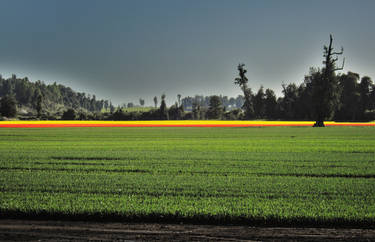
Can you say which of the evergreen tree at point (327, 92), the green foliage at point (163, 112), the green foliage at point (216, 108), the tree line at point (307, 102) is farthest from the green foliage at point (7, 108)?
the evergreen tree at point (327, 92)

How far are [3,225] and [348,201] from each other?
1004 cm

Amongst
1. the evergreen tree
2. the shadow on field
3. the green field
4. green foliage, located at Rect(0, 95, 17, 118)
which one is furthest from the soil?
green foliage, located at Rect(0, 95, 17, 118)

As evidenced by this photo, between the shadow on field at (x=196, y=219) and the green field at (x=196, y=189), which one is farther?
the green field at (x=196, y=189)

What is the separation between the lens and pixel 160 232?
695 cm

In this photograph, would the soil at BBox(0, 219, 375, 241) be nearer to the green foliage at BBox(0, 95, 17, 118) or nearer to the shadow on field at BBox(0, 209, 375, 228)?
the shadow on field at BBox(0, 209, 375, 228)

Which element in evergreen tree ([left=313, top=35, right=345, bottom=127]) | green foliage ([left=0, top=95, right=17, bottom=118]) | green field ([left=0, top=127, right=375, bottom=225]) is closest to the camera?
green field ([left=0, top=127, right=375, bottom=225])

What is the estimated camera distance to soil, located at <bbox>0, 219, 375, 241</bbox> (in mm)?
6598

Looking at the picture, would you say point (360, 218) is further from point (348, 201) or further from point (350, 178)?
point (350, 178)

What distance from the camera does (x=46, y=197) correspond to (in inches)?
366

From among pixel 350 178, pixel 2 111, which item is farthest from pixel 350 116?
pixel 2 111

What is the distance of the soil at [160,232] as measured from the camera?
21.6 ft

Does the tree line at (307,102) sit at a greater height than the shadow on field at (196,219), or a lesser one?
greater

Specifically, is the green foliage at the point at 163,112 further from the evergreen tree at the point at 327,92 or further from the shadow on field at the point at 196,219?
the shadow on field at the point at 196,219

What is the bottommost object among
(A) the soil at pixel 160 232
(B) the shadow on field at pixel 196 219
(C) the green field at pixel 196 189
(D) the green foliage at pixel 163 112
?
(A) the soil at pixel 160 232
